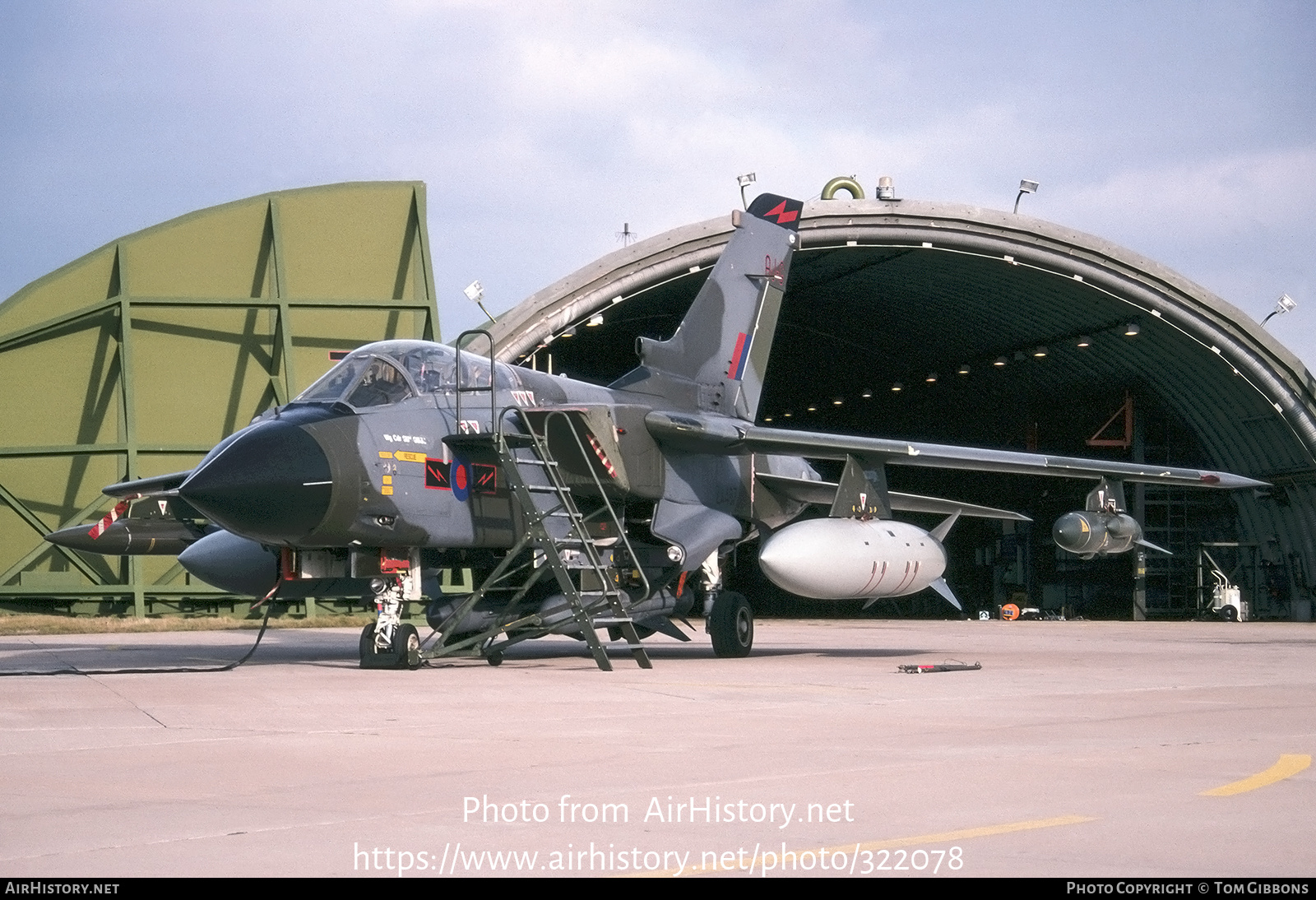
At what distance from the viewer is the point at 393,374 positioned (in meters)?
14.0

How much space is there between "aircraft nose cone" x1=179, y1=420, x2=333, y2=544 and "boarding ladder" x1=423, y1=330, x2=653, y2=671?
187 cm

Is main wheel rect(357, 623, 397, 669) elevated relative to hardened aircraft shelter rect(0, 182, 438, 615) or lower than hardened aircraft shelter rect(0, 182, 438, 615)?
lower

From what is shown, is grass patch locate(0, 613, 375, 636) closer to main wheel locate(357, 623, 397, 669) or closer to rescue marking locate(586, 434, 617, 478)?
rescue marking locate(586, 434, 617, 478)

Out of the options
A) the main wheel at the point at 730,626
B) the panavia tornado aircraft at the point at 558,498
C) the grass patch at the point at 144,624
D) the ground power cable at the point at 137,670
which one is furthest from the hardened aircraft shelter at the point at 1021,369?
the ground power cable at the point at 137,670

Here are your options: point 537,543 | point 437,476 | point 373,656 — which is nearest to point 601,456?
point 537,543

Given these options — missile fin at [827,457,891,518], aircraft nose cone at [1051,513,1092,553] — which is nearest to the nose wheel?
missile fin at [827,457,891,518]

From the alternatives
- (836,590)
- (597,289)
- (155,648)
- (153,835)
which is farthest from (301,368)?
(153,835)

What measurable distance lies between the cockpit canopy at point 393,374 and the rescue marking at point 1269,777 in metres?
9.10

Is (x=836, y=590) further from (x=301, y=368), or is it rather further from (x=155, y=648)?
(x=301, y=368)

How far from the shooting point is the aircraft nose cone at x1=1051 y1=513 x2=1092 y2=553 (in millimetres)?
17547

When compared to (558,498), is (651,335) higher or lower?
higher

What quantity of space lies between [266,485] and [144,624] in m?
14.5

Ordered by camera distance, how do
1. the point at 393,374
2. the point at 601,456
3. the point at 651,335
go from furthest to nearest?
the point at 651,335 → the point at 601,456 → the point at 393,374

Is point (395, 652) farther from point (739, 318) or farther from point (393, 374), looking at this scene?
point (739, 318)
